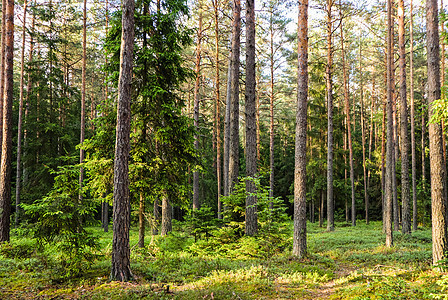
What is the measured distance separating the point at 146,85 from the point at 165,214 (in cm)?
726

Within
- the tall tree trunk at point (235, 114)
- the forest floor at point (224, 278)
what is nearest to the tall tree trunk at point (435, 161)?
the forest floor at point (224, 278)

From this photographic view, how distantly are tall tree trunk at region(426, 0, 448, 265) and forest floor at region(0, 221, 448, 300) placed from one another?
2.53 ft

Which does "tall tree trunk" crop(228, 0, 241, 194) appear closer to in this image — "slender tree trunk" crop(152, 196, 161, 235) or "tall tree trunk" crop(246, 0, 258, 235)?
"tall tree trunk" crop(246, 0, 258, 235)

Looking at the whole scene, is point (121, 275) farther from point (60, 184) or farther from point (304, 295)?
point (304, 295)

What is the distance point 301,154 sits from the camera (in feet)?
30.3

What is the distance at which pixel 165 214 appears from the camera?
14.6 m

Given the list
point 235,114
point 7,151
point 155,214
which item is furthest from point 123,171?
point 7,151

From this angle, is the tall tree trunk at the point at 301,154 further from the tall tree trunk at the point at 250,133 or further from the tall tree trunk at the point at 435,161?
the tall tree trunk at the point at 435,161

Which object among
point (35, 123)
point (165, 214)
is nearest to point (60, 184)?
point (165, 214)

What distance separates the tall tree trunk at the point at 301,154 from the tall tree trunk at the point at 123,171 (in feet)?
16.7

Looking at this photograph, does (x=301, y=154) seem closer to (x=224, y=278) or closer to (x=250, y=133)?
(x=250, y=133)

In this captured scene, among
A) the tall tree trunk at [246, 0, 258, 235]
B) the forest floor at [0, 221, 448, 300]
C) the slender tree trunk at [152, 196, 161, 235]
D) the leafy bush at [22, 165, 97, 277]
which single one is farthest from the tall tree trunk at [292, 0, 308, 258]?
the leafy bush at [22, 165, 97, 277]

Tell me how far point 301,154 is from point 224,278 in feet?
14.8

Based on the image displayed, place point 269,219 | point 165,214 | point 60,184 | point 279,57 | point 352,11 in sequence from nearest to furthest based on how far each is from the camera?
1. point 60,184
2. point 269,219
3. point 165,214
4. point 352,11
5. point 279,57
